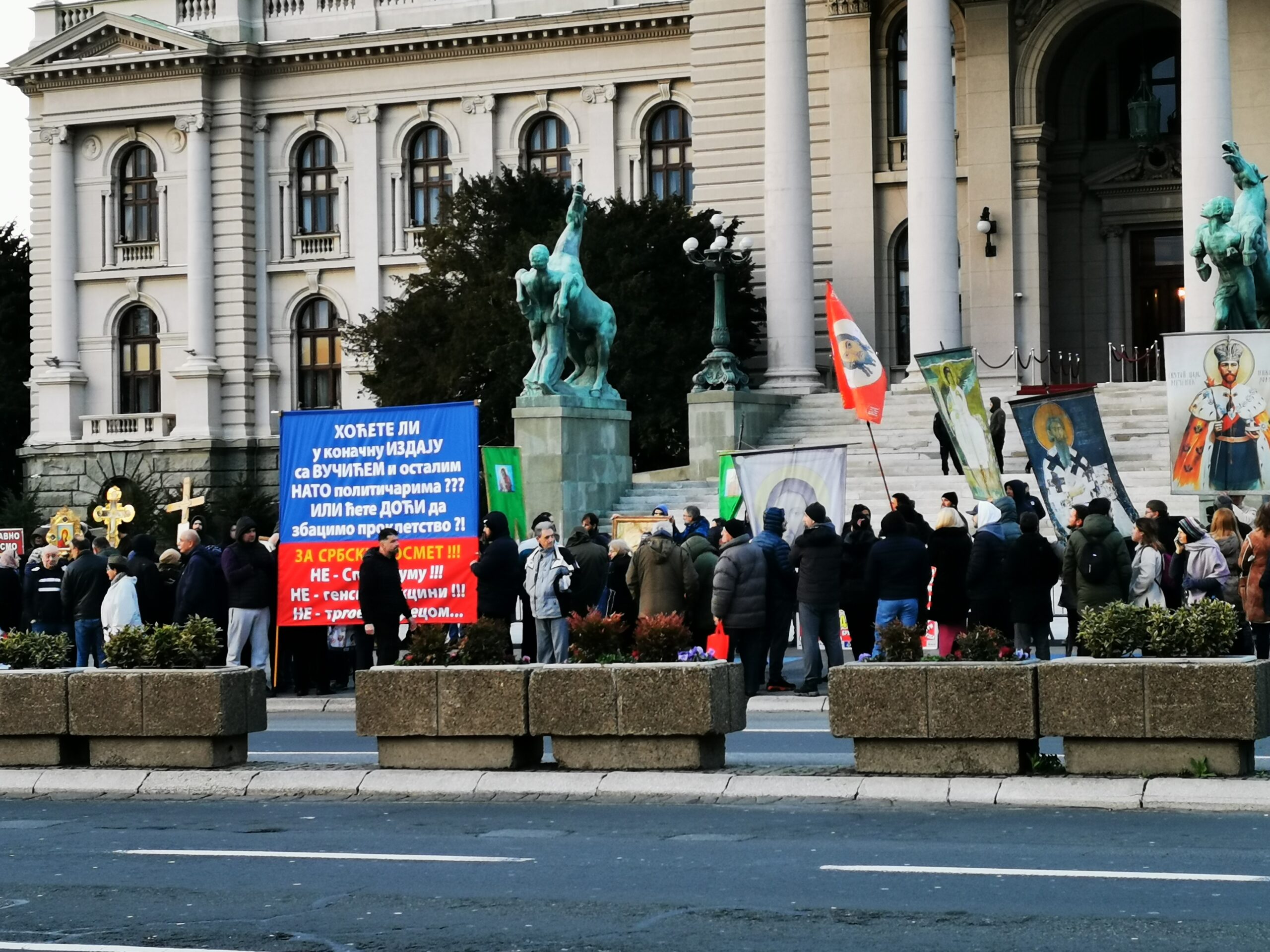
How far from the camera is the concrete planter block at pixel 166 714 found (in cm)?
1431

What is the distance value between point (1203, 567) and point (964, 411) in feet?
20.0

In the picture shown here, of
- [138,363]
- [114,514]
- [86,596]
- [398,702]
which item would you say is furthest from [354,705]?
[138,363]

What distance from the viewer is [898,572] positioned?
18.8 meters

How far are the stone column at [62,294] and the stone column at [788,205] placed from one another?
23.3 metres

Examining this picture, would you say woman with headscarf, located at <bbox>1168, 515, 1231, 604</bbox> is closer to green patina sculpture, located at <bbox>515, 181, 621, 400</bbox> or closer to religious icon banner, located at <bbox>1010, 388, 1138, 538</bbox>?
religious icon banner, located at <bbox>1010, 388, 1138, 538</bbox>

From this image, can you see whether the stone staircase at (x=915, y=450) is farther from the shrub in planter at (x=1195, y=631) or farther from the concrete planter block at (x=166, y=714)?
the shrub in planter at (x=1195, y=631)

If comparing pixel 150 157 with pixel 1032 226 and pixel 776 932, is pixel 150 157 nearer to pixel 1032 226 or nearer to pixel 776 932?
pixel 1032 226

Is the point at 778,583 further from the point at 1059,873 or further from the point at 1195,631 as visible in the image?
the point at 1059,873

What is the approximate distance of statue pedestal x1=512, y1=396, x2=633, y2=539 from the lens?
33500 millimetres

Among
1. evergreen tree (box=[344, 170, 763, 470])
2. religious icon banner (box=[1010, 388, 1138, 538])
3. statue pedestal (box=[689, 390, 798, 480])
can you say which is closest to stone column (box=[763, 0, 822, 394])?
evergreen tree (box=[344, 170, 763, 470])

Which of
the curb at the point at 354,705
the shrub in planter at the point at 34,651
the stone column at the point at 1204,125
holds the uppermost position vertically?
the stone column at the point at 1204,125

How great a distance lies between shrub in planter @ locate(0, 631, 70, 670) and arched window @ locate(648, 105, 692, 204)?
127 ft

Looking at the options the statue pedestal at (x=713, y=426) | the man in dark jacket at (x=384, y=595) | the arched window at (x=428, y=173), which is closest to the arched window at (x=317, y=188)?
the arched window at (x=428, y=173)

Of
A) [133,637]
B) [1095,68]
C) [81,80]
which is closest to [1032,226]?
[1095,68]
